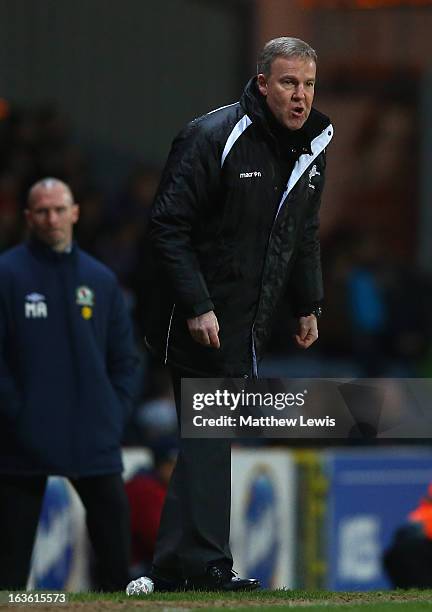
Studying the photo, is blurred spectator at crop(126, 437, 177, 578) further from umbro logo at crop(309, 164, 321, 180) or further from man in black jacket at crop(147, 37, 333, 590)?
umbro logo at crop(309, 164, 321, 180)

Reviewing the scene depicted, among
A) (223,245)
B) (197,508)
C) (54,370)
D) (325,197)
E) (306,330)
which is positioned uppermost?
(325,197)

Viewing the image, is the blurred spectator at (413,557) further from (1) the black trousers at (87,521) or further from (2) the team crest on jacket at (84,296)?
(2) the team crest on jacket at (84,296)

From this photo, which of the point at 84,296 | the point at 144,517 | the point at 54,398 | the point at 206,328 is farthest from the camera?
the point at 144,517

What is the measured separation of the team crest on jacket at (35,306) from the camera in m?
8.70

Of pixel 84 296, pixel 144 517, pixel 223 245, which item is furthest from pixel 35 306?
pixel 144 517

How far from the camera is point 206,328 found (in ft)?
22.7

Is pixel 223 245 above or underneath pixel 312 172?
underneath

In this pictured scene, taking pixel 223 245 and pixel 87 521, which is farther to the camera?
pixel 87 521

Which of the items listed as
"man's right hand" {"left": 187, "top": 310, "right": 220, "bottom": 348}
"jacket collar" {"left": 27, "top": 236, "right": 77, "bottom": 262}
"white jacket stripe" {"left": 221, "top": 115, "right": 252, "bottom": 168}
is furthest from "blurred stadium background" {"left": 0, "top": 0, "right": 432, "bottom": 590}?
"white jacket stripe" {"left": 221, "top": 115, "right": 252, "bottom": 168}

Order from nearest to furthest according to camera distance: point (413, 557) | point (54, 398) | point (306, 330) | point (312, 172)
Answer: point (312, 172) → point (306, 330) → point (54, 398) → point (413, 557)

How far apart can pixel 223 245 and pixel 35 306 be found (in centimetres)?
187

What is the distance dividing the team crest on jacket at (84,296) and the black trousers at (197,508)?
179 cm

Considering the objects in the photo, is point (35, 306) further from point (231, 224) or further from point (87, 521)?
point (231, 224)

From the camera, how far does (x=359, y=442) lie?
15.8 metres
